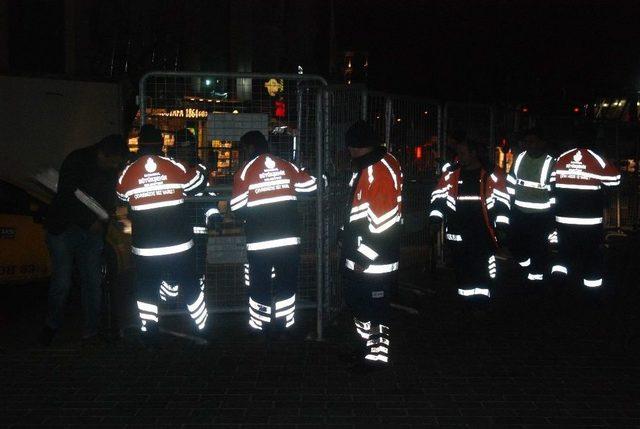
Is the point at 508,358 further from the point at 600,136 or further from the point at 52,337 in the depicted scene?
the point at 600,136

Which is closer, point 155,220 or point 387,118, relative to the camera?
point 155,220

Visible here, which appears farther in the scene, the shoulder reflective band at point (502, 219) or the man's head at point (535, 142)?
the man's head at point (535, 142)

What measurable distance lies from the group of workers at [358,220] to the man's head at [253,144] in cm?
1

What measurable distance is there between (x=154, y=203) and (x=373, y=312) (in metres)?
2.16

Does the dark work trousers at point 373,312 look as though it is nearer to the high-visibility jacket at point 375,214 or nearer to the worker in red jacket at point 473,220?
the high-visibility jacket at point 375,214

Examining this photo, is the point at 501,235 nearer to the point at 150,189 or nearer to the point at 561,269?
the point at 561,269

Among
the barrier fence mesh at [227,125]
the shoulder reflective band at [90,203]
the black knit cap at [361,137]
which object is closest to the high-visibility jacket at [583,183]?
the barrier fence mesh at [227,125]

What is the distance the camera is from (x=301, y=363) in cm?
716

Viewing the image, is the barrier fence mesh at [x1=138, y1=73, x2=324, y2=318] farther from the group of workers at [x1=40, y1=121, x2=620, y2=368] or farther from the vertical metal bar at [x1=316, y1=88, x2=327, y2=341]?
the vertical metal bar at [x1=316, y1=88, x2=327, y2=341]

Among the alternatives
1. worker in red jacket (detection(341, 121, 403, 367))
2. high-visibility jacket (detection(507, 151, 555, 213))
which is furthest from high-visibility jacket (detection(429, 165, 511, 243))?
worker in red jacket (detection(341, 121, 403, 367))

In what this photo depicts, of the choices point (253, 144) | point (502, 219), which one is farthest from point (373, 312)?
point (502, 219)

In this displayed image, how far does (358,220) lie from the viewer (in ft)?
22.5

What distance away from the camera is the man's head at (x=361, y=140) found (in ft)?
22.6

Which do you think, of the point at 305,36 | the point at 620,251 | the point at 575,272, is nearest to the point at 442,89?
the point at 305,36
